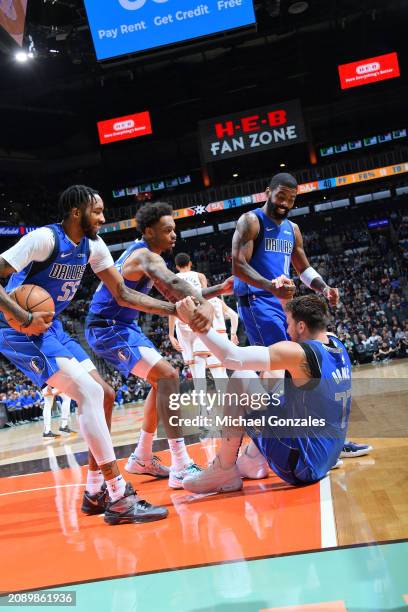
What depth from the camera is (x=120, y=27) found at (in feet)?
42.3

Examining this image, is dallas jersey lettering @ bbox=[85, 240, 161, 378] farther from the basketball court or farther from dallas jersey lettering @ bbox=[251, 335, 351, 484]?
dallas jersey lettering @ bbox=[251, 335, 351, 484]

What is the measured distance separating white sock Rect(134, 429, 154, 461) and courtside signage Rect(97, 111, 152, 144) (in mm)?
22579

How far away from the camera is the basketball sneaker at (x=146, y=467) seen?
4523 mm

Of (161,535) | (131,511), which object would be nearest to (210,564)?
(161,535)

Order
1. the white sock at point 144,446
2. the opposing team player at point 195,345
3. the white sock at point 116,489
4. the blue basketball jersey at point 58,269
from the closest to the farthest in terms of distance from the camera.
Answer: the white sock at point 116,489 → the blue basketball jersey at point 58,269 → the white sock at point 144,446 → the opposing team player at point 195,345

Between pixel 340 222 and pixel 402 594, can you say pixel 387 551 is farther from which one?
pixel 340 222

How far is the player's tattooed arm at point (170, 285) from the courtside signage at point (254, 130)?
21.5 m

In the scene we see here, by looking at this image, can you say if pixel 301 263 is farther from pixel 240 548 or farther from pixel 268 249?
pixel 240 548

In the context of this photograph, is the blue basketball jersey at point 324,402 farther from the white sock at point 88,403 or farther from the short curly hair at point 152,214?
the short curly hair at point 152,214

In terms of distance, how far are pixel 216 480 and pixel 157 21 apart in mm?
11778

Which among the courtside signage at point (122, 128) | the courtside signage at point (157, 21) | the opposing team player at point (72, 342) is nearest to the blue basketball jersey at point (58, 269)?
the opposing team player at point (72, 342)

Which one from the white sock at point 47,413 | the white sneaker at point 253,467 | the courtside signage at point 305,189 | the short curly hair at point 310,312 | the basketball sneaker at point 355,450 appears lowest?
the white sock at point 47,413

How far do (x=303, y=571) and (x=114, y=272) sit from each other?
2.37 m

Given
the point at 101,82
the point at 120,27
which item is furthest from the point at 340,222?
the point at 120,27
